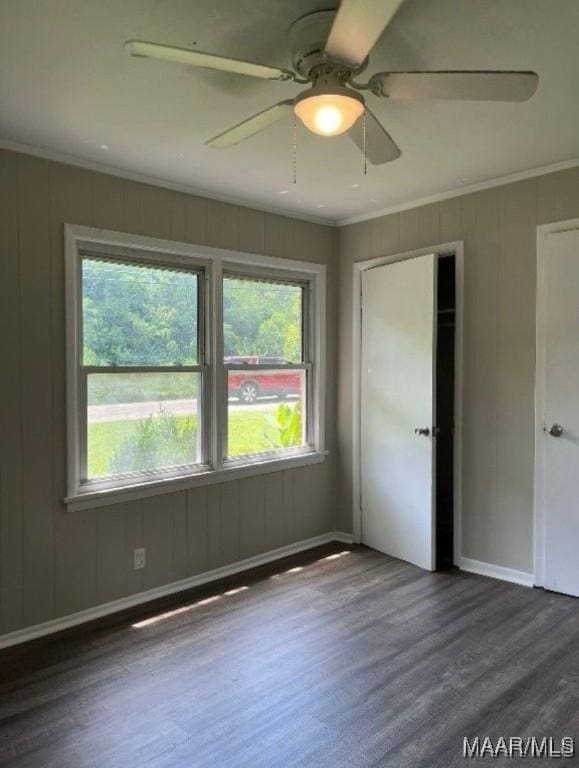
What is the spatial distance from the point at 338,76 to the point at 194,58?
17.7 inches

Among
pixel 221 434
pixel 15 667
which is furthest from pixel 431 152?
pixel 15 667

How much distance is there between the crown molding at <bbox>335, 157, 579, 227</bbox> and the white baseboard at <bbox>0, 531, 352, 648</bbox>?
2438mm

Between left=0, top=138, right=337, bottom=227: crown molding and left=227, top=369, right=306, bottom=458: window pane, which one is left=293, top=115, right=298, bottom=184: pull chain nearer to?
left=0, top=138, right=337, bottom=227: crown molding

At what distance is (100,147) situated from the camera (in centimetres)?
276

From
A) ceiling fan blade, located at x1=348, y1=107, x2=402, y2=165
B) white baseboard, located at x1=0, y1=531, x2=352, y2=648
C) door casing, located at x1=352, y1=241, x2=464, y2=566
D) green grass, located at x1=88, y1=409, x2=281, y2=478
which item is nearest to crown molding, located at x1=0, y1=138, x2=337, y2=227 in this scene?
door casing, located at x1=352, y1=241, x2=464, y2=566

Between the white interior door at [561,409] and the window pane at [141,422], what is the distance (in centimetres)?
214

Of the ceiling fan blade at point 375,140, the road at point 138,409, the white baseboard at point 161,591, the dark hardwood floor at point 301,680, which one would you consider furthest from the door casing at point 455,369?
the ceiling fan blade at point 375,140

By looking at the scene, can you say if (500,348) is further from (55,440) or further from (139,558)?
(55,440)

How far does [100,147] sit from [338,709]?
9.20 ft

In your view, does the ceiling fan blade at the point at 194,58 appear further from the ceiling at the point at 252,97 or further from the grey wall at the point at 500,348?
the grey wall at the point at 500,348

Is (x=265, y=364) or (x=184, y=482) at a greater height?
(x=265, y=364)

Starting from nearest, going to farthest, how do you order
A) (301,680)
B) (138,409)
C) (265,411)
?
1. (301,680)
2. (138,409)
3. (265,411)

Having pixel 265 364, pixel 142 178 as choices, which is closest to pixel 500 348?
pixel 265 364

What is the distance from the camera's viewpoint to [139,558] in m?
3.21
